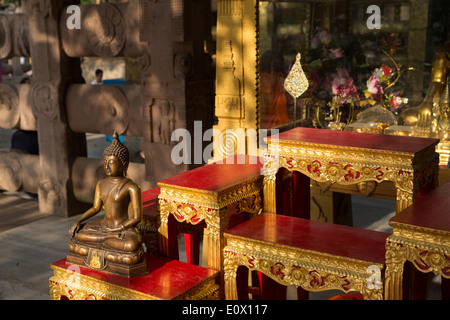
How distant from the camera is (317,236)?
341 centimetres

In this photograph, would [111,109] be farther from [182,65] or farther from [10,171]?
[10,171]

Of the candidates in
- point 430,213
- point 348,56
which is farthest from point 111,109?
point 430,213

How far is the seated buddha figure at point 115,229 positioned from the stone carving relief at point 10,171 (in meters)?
4.58

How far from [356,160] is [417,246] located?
2.54 ft

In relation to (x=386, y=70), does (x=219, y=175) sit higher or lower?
lower

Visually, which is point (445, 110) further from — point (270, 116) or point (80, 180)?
point (80, 180)

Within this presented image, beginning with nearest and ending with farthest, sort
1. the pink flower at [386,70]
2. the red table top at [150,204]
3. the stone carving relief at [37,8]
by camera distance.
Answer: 1. the red table top at [150,204]
2. the pink flower at [386,70]
3. the stone carving relief at [37,8]

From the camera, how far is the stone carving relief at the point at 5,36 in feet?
25.1

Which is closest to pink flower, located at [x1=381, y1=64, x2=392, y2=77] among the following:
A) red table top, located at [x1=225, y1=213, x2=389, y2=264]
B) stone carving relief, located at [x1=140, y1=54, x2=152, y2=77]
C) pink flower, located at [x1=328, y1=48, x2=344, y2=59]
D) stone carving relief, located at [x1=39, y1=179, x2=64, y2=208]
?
pink flower, located at [x1=328, y1=48, x2=344, y2=59]

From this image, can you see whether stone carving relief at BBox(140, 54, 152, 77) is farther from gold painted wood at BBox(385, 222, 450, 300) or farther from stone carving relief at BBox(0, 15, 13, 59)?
gold painted wood at BBox(385, 222, 450, 300)

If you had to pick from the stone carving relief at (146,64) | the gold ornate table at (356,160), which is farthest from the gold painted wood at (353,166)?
the stone carving relief at (146,64)

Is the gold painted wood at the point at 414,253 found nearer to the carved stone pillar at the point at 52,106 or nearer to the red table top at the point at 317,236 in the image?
the red table top at the point at 317,236

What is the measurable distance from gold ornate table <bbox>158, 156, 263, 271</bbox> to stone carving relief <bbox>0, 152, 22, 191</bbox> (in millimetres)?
4668

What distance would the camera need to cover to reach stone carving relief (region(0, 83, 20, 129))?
7633 millimetres
